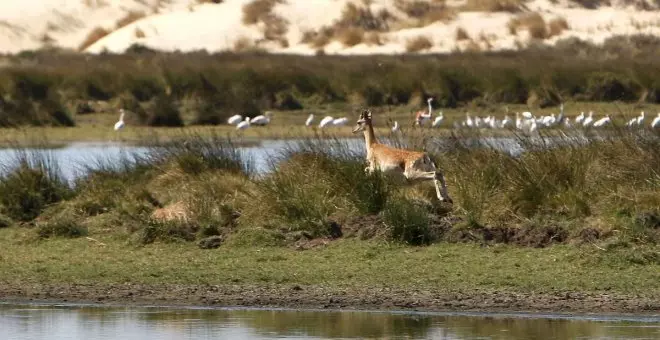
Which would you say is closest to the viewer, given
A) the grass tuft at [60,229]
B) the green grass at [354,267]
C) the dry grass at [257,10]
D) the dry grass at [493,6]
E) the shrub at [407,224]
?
the green grass at [354,267]

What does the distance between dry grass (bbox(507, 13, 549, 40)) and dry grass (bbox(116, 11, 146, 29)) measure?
16040 millimetres

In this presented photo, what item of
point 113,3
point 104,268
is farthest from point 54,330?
point 113,3

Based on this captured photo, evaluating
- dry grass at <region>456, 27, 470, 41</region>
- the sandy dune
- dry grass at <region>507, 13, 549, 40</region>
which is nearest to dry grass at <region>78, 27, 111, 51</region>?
the sandy dune

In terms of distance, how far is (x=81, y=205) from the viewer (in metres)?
17.7

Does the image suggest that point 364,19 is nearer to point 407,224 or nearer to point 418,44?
point 418,44

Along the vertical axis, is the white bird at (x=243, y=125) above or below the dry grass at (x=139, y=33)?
below

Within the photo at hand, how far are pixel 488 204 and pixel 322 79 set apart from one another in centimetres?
2667

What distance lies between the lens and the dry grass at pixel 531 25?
59594 millimetres

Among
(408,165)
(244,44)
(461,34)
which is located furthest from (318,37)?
(408,165)

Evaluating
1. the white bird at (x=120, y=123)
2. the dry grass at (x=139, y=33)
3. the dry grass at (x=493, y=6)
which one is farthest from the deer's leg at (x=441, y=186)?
the dry grass at (x=493, y=6)

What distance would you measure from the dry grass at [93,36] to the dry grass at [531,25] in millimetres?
17203

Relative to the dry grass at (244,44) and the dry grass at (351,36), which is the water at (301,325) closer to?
the dry grass at (244,44)

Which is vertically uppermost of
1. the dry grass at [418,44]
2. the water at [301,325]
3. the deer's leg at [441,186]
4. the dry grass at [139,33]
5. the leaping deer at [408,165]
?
the dry grass at [139,33]

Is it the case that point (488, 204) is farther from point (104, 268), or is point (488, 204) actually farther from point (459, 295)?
point (104, 268)
